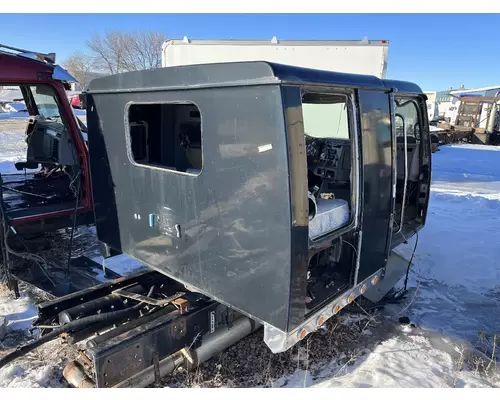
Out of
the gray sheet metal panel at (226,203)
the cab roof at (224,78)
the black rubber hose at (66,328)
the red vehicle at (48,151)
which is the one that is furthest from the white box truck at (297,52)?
the black rubber hose at (66,328)

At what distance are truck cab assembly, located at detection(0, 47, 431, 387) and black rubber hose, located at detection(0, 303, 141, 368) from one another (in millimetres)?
16

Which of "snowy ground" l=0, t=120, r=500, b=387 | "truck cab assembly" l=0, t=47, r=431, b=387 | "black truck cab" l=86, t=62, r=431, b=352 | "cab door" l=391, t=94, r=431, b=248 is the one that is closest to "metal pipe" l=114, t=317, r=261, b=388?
"truck cab assembly" l=0, t=47, r=431, b=387

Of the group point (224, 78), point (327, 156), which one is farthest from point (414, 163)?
point (224, 78)

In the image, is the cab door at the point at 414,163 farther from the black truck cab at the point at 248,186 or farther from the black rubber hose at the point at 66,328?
the black rubber hose at the point at 66,328

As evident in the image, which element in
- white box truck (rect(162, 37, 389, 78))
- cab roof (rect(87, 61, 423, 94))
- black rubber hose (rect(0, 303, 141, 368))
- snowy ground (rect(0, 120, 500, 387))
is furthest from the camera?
white box truck (rect(162, 37, 389, 78))

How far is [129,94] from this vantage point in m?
3.32

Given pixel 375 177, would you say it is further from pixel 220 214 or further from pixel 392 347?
pixel 392 347

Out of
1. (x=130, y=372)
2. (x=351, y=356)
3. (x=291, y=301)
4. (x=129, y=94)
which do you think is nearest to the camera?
(x=291, y=301)

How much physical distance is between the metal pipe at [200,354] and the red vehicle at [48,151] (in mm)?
2498

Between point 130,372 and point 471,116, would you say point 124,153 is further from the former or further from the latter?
point 471,116

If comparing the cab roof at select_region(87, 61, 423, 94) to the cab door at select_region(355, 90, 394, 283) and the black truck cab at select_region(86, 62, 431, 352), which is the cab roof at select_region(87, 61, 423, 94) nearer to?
the black truck cab at select_region(86, 62, 431, 352)

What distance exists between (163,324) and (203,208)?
3.05ft

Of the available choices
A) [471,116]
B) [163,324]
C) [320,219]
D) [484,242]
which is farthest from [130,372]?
[471,116]

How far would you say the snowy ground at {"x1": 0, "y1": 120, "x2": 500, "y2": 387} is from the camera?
3.24m
